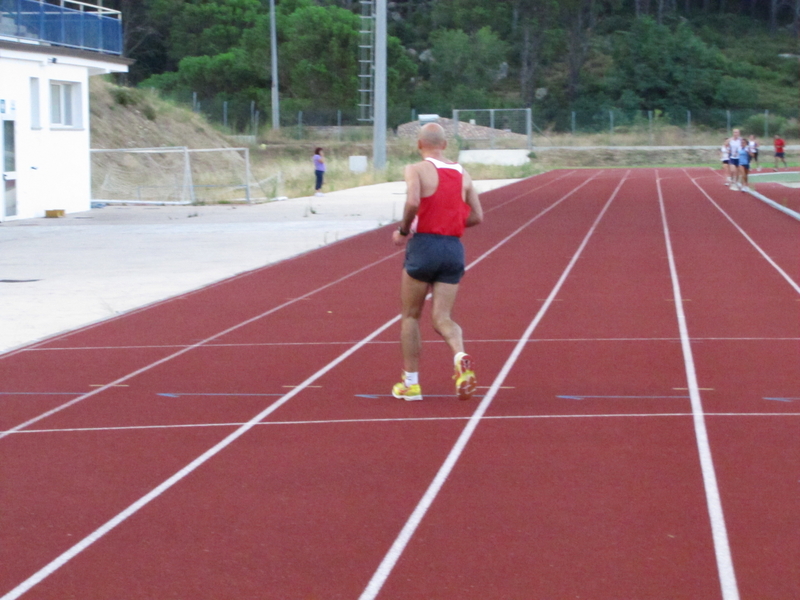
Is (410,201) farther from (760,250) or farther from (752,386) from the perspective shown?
(760,250)

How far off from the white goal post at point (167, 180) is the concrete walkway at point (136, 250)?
150 centimetres

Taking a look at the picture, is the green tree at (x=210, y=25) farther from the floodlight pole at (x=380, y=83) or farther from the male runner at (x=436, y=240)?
the male runner at (x=436, y=240)

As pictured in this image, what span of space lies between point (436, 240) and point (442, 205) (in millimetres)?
218

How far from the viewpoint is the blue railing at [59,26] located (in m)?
24.0

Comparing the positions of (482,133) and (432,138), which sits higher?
(482,133)

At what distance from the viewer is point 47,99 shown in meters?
25.5

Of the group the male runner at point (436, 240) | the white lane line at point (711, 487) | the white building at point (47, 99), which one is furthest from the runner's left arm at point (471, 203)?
the white building at point (47, 99)

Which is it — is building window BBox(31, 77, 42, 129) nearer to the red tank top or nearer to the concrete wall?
the concrete wall

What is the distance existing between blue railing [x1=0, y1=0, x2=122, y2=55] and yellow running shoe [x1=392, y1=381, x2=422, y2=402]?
736 inches

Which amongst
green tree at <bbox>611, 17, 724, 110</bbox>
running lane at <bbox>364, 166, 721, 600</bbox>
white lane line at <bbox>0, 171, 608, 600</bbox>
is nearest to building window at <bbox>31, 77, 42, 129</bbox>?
white lane line at <bbox>0, 171, 608, 600</bbox>

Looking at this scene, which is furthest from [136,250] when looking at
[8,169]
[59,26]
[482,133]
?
[482,133]

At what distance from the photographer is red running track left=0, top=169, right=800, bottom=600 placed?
14.7 feet

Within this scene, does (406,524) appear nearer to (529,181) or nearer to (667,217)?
(667,217)

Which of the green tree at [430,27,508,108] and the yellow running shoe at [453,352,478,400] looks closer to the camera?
the yellow running shoe at [453,352,478,400]
